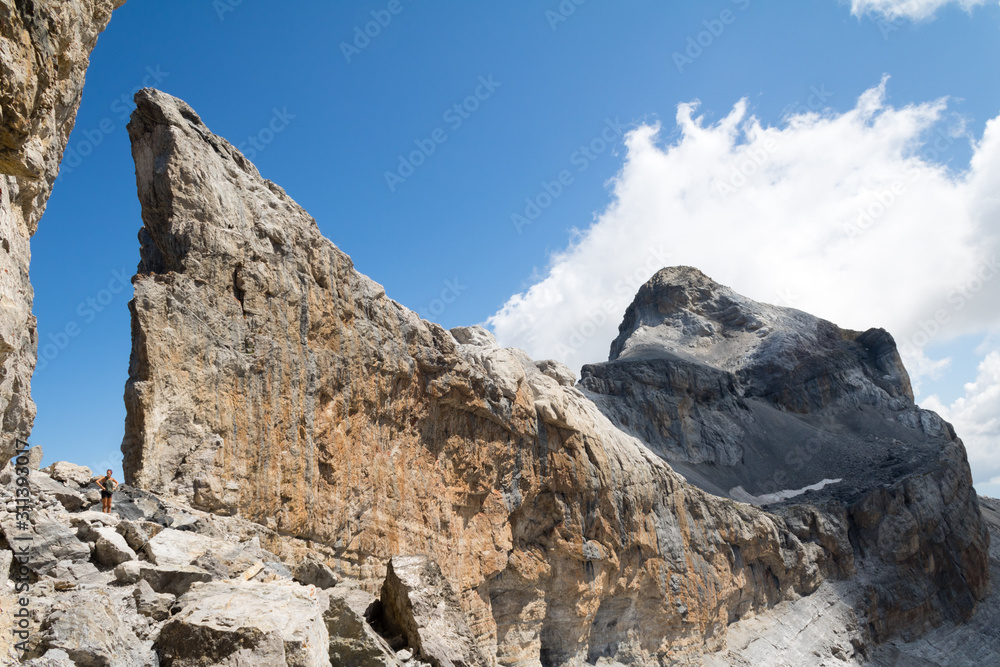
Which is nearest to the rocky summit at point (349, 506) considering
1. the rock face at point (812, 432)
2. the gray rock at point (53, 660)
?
the gray rock at point (53, 660)

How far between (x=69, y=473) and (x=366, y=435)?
25.3ft

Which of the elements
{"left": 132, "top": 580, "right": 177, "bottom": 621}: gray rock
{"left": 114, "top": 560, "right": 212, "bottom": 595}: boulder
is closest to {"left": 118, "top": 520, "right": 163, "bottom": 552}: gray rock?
{"left": 114, "top": 560, "right": 212, "bottom": 595}: boulder

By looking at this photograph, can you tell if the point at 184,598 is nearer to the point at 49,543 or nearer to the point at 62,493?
the point at 49,543

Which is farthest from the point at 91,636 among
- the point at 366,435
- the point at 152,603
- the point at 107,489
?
the point at 366,435

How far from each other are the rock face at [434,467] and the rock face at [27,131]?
6523 millimetres

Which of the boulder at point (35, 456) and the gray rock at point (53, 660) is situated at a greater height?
the boulder at point (35, 456)

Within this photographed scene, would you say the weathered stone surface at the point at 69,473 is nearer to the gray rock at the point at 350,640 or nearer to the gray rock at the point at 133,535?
the gray rock at the point at 133,535

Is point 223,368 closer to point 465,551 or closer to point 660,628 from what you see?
point 465,551

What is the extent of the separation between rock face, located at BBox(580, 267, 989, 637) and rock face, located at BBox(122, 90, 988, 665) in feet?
1.06

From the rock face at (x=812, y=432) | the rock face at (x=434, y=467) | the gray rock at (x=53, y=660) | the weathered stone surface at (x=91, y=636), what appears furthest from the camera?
the rock face at (x=812, y=432)

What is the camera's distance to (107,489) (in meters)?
8.91

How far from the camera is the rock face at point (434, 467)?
13.0 metres

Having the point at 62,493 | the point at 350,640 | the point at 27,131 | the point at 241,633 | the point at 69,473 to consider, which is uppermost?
the point at 69,473

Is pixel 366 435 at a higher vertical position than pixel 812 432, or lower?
lower
